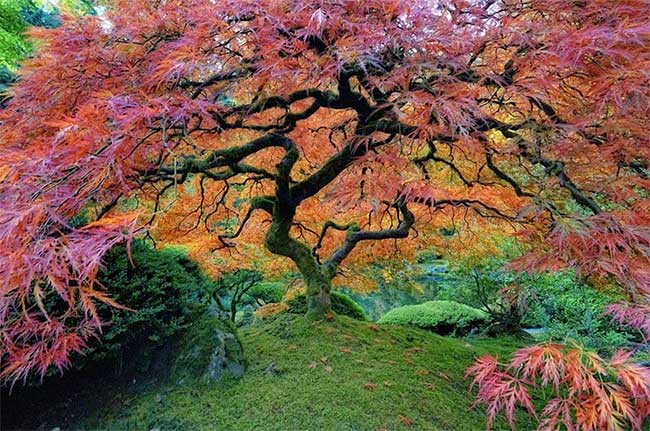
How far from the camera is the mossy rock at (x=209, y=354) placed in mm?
2234

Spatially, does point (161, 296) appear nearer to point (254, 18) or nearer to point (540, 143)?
point (254, 18)

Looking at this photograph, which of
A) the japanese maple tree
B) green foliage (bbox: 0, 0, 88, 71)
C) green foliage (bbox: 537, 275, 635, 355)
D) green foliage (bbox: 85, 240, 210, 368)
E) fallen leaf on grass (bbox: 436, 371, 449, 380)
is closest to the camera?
the japanese maple tree

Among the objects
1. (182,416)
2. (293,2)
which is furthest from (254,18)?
(182,416)

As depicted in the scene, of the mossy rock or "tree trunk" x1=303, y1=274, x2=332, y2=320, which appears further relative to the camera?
"tree trunk" x1=303, y1=274, x2=332, y2=320

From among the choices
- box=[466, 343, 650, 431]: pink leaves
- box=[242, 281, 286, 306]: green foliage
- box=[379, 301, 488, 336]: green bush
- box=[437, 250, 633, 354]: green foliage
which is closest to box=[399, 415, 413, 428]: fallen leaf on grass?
box=[466, 343, 650, 431]: pink leaves

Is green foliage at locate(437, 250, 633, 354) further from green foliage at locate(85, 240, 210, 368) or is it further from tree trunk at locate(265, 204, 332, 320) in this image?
green foliage at locate(85, 240, 210, 368)

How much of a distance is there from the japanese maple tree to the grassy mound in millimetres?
612

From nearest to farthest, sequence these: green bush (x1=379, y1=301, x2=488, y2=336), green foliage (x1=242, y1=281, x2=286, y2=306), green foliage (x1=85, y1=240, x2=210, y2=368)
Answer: green foliage (x1=85, y1=240, x2=210, y2=368) → green bush (x1=379, y1=301, x2=488, y2=336) → green foliage (x1=242, y1=281, x2=286, y2=306)

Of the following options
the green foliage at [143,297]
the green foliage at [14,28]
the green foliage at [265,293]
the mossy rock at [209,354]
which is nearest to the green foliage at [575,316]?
the mossy rock at [209,354]

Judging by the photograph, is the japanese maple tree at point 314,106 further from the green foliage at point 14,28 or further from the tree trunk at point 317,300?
the green foliage at point 14,28

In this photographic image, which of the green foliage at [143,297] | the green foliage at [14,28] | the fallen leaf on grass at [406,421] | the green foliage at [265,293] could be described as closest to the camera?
the fallen leaf on grass at [406,421]

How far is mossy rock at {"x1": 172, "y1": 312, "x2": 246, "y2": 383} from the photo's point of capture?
2.23 m

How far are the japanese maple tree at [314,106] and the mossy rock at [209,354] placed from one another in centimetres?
66

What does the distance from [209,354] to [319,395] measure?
69 centimetres
